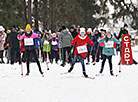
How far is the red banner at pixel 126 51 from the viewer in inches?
601

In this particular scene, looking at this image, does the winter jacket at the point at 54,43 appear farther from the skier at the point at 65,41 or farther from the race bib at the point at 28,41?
the race bib at the point at 28,41

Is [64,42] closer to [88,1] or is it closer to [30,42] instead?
[30,42]

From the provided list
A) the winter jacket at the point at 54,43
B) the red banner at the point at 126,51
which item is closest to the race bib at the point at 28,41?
the red banner at the point at 126,51

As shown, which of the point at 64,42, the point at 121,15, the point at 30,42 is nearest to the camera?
the point at 30,42

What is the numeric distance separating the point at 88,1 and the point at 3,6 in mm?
13116

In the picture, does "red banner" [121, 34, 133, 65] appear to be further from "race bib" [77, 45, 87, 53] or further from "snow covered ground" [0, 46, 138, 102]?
"snow covered ground" [0, 46, 138, 102]

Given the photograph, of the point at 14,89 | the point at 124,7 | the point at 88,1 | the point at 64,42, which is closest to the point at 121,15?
the point at 124,7

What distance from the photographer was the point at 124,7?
3281 centimetres

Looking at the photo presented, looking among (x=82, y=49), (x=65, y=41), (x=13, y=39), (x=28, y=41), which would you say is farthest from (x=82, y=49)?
(x=13, y=39)

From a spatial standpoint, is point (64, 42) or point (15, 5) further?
point (15, 5)

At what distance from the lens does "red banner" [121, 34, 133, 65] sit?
50.1 ft

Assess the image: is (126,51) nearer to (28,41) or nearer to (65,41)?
(65,41)

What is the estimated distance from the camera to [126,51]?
607 inches

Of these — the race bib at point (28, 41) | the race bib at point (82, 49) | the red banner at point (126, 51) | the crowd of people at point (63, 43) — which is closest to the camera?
the race bib at point (82, 49)
